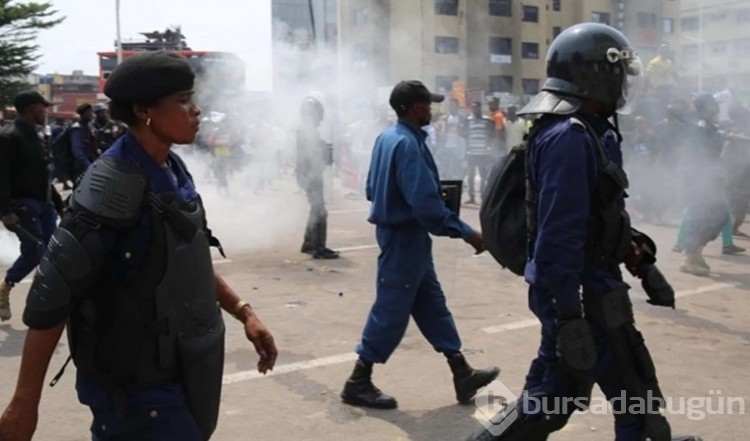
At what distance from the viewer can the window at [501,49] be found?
15117mm

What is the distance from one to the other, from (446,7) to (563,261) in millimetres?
10699

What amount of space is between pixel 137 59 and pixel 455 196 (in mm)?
2460

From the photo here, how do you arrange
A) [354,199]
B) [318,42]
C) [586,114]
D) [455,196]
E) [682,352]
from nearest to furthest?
[586,114], [455,196], [682,352], [318,42], [354,199]

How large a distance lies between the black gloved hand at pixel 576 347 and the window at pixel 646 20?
913 cm

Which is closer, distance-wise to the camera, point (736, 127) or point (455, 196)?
point (455, 196)

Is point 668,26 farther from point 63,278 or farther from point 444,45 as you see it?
point 63,278

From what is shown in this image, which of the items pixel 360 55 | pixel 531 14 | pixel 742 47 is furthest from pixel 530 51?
pixel 742 47

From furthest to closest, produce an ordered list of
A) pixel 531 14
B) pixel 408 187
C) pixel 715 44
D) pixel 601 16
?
pixel 531 14 → pixel 601 16 → pixel 715 44 → pixel 408 187

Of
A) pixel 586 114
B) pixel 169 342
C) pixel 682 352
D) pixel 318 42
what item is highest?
pixel 318 42

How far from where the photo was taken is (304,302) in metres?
6.70

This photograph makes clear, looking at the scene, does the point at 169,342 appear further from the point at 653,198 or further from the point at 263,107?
the point at 263,107

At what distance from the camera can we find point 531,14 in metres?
14.1

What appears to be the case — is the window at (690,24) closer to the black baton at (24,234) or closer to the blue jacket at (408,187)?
the blue jacket at (408,187)

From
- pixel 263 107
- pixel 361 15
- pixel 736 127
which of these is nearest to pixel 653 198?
pixel 736 127
